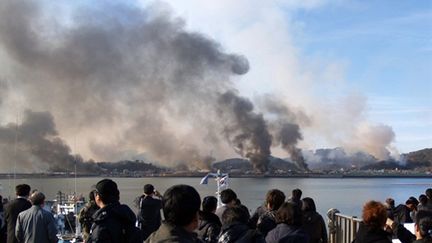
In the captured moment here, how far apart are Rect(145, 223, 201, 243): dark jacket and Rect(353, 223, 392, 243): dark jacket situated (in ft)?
6.65

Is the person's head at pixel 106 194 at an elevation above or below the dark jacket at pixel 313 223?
above

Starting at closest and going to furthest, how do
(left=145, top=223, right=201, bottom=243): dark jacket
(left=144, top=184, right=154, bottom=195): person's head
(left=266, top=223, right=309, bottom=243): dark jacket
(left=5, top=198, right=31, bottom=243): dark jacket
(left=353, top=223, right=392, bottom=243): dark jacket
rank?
(left=145, top=223, right=201, bottom=243): dark jacket
(left=353, top=223, right=392, bottom=243): dark jacket
(left=266, top=223, right=309, bottom=243): dark jacket
(left=5, top=198, right=31, bottom=243): dark jacket
(left=144, top=184, right=154, bottom=195): person's head

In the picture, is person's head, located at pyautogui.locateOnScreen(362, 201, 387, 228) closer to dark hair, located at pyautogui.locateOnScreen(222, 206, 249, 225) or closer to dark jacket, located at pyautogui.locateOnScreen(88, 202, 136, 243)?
dark hair, located at pyautogui.locateOnScreen(222, 206, 249, 225)

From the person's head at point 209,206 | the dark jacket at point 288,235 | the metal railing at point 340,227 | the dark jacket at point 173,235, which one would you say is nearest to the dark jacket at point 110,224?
the person's head at point 209,206

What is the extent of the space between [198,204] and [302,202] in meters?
6.03

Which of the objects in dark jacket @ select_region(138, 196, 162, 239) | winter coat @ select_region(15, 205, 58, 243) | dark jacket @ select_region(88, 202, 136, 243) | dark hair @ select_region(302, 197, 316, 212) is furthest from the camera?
dark jacket @ select_region(138, 196, 162, 239)

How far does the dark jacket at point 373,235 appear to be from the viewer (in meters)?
4.62

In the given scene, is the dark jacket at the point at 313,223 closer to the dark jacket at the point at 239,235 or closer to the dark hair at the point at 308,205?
the dark hair at the point at 308,205

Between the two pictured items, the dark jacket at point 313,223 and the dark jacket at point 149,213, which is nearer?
the dark jacket at point 313,223

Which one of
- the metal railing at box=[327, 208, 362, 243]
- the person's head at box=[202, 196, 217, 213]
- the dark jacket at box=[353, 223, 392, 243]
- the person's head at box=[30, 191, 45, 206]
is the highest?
the person's head at box=[30, 191, 45, 206]

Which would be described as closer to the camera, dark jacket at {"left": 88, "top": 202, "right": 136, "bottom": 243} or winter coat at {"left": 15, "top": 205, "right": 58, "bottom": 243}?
dark jacket at {"left": 88, "top": 202, "right": 136, "bottom": 243}

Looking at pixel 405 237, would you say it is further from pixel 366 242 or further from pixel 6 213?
pixel 6 213

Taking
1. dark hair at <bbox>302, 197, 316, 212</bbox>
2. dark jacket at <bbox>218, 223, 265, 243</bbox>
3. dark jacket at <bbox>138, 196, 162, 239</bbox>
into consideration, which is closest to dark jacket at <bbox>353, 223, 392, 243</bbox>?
dark jacket at <bbox>218, 223, 265, 243</bbox>

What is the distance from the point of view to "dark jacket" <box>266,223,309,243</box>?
5.25 metres
